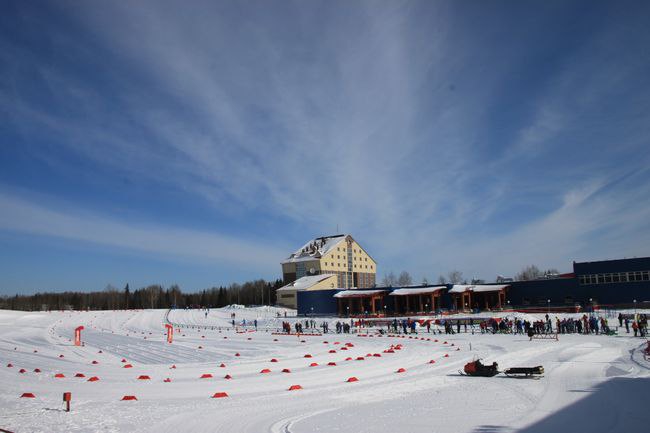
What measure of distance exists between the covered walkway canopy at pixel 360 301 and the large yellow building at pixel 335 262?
23.3 meters

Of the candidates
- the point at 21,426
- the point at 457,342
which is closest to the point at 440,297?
the point at 457,342

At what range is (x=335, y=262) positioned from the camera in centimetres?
9925

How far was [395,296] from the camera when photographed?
67.1 metres

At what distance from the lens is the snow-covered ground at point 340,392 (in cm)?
1070

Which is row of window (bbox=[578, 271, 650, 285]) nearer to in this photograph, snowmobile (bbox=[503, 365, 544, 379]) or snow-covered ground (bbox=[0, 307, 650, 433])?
snow-covered ground (bbox=[0, 307, 650, 433])

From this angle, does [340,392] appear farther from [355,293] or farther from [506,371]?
[355,293]

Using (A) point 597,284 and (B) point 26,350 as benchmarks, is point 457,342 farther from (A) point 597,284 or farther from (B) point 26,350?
(A) point 597,284

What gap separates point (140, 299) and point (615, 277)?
5839 inches

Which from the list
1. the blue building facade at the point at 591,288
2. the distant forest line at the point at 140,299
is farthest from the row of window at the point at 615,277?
the distant forest line at the point at 140,299

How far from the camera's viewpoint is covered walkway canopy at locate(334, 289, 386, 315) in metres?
67.1

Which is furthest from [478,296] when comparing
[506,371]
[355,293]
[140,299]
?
[140,299]

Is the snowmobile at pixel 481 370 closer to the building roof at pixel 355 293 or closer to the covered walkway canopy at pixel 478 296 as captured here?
the covered walkway canopy at pixel 478 296

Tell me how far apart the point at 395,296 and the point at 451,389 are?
173 ft

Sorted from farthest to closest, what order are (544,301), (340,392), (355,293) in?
(355,293), (544,301), (340,392)
